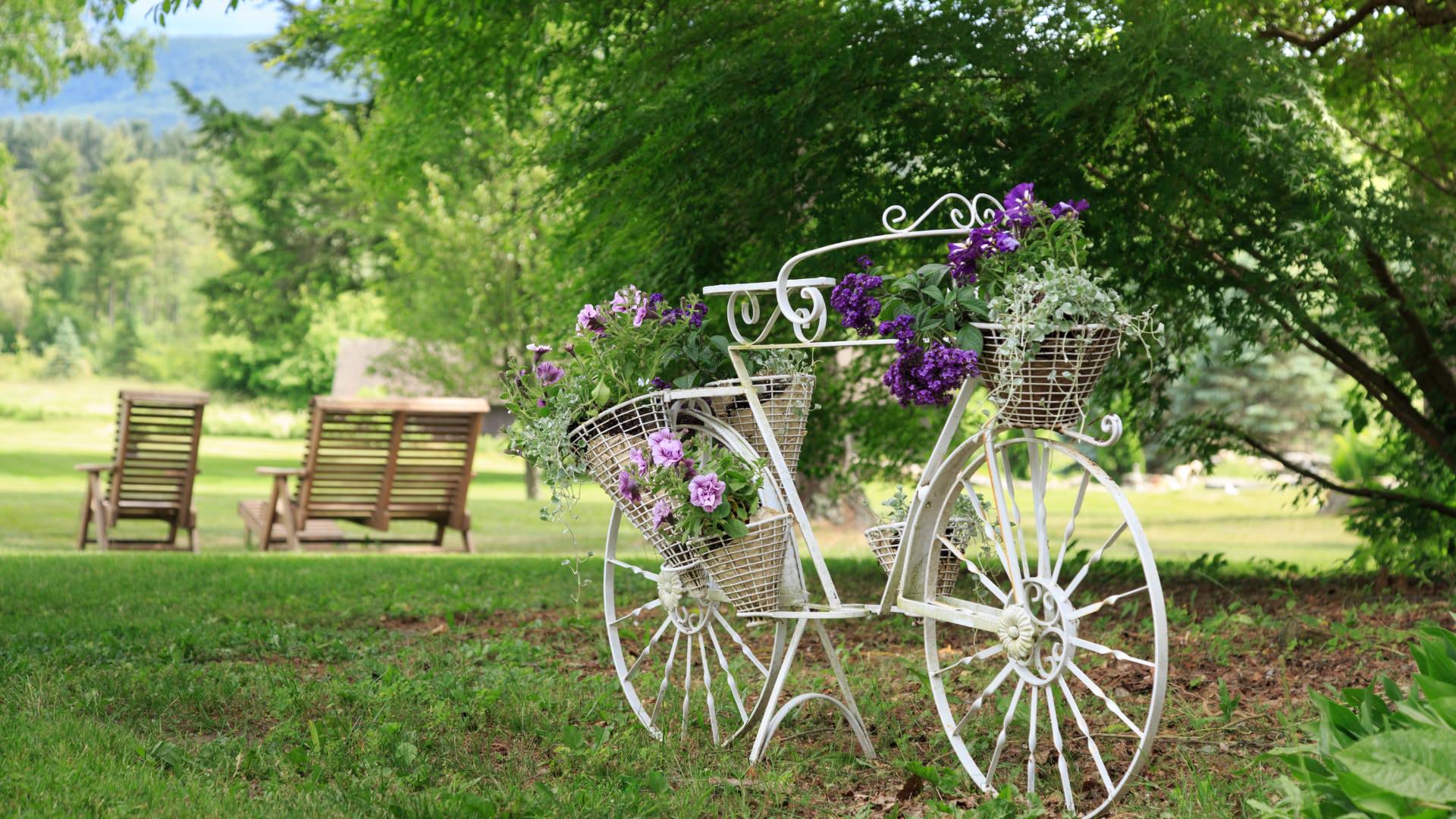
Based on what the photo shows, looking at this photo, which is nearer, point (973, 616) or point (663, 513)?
point (973, 616)

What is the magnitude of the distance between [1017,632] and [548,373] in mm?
1536

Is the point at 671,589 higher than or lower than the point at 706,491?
lower

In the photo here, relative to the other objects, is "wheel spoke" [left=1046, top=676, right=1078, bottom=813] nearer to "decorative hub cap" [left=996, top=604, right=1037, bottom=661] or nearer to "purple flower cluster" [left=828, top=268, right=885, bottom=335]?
"decorative hub cap" [left=996, top=604, right=1037, bottom=661]

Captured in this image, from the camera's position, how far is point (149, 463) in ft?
32.4

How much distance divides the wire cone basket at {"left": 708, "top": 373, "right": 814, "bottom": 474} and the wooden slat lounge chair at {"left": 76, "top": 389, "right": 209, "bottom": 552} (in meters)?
6.93

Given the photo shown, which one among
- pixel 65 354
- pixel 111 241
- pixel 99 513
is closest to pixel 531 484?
pixel 99 513

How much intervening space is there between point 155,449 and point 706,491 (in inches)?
302

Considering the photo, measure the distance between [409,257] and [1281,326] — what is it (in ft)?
43.8

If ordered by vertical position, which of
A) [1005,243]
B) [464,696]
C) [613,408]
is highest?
[1005,243]

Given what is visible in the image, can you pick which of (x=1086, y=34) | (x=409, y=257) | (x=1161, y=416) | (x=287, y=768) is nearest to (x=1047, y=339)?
(x=287, y=768)

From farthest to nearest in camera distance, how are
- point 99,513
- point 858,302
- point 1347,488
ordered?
point 99,513 → point 1347,488 → point 858,302

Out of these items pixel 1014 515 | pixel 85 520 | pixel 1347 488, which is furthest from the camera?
pixel 85 520

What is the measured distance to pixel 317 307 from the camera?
A: 97.8ft

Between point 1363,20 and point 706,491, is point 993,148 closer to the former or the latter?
point 1363,20
